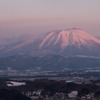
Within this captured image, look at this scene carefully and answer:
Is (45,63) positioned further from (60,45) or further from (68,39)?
(68,39)

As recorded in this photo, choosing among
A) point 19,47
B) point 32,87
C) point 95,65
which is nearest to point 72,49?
point 19,47

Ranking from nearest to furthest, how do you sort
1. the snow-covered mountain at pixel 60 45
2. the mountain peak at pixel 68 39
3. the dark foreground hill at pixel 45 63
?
the dark foreground hill at pixel 45 63, the snow-covered mountain at pixel 60 45, the mountain peak at pixel 68 39

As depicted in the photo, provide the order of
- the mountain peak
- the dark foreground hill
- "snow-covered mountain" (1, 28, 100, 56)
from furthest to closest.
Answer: the mountain peak
"snow-covered mountain" (1, 28, 100, 56)
the dark foreground hill

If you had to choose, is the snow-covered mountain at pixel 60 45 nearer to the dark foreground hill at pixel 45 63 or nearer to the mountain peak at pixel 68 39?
the mountain peak at pixel 68 39

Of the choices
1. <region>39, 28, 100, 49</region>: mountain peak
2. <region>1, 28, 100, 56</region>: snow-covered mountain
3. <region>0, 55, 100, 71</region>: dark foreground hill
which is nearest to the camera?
<region>0, 55, 100, 71</region>: dark foreground hill

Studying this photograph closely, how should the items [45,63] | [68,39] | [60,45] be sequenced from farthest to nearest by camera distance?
1. [68,39]
2. [60,45]
3. [45,63]

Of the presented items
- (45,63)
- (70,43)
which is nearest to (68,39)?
(70,43)

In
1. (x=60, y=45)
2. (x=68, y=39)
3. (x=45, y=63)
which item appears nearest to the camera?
(x=45, y=63)

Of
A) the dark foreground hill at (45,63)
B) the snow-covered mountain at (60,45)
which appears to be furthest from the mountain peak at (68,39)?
the dark foreground hill at (45,63)

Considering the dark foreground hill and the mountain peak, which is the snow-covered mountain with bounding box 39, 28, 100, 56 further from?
the dark foreground hill

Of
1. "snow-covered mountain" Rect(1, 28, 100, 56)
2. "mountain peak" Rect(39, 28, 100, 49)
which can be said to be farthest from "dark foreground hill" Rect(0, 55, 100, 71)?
"mountain peak" Rect(39, 28, 100, 49)
